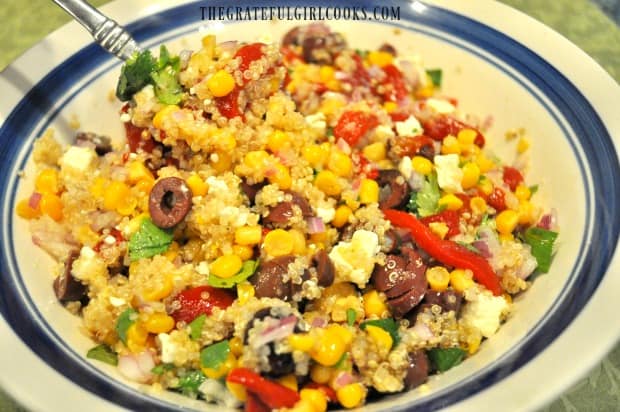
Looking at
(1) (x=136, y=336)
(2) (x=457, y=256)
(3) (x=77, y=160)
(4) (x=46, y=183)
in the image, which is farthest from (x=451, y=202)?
(4) (x=46, y=183)

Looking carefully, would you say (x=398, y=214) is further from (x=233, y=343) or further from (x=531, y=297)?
(x=233, y=343)

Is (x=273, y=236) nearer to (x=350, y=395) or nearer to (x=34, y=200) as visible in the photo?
(x=350, y=395)

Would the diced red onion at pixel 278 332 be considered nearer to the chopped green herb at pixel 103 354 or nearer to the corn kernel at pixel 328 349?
the corn kernel at pixel 328 349

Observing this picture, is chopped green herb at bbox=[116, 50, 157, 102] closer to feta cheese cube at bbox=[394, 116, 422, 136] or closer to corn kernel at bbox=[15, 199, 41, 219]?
corn kernel at bbox=[15, 199, 41, 219]

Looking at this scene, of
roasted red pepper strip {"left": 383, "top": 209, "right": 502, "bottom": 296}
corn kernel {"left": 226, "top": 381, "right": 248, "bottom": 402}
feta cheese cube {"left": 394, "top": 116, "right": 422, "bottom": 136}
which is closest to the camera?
corn kernel {"left": 226, "top": 381, "right": 248, "bottom": 402}

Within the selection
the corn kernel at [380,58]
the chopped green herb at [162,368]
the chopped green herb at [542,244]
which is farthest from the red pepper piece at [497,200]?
the chopped green herb at [162,368]

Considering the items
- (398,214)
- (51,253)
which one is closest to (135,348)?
(51,253)

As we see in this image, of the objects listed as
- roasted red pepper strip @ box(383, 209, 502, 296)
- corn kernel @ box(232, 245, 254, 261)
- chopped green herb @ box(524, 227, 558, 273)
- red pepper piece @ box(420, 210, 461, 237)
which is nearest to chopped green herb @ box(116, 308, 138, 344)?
corn kernel @ box(232, 245, 254, 261)
